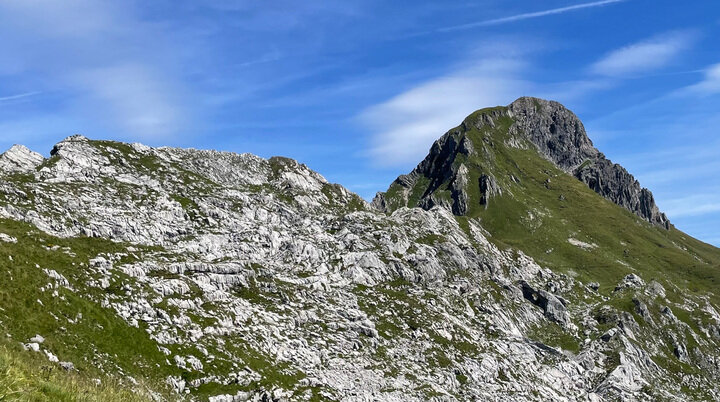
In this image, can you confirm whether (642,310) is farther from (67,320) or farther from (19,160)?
(19,160)

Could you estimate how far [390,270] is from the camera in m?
122

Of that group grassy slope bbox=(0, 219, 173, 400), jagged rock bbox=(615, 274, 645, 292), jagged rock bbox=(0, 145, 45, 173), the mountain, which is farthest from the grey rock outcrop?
jagged rock bbox=(615, 274, 645, 292)

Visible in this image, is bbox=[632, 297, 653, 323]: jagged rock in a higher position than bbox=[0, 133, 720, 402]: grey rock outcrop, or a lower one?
higher

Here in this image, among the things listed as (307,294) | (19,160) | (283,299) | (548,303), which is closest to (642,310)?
(548,303)

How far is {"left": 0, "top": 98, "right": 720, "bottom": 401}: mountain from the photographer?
6512cm

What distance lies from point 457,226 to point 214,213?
271 ft

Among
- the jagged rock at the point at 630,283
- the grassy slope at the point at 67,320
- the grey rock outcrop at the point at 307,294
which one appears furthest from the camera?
the jagged rock at the point at 630,283

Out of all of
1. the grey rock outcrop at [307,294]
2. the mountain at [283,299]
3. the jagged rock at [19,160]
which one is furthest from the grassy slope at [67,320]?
the jagged rock at [19,160]

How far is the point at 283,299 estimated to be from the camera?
95.0 m

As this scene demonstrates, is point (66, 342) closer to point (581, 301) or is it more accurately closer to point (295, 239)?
point (295, 239)

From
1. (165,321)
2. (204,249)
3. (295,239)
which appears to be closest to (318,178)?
(295,239)

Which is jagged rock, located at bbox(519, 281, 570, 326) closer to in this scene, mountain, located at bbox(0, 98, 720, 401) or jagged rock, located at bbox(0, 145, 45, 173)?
mountain, located at bbox(0, 98, 720, 401)

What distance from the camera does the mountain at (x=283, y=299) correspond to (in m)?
65.1

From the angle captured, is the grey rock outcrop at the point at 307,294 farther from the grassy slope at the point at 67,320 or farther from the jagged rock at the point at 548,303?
the grassy slope at the point at 67,320
